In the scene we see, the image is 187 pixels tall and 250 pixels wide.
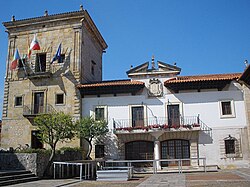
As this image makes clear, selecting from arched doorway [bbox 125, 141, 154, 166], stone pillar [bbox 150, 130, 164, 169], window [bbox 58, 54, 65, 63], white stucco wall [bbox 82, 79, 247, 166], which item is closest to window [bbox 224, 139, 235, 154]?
white stucco wall [bbox 82, 79, 247, 166]

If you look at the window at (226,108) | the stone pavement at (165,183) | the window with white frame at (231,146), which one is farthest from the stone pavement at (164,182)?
the window at (226,108)

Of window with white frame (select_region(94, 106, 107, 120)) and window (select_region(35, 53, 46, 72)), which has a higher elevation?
window (select_region(35, 53, 46, 72))

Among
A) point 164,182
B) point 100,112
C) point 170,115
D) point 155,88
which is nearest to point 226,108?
point 170,115

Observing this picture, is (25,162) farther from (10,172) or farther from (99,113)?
(99,113)

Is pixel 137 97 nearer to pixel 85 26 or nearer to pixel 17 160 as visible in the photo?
pixel 85 26

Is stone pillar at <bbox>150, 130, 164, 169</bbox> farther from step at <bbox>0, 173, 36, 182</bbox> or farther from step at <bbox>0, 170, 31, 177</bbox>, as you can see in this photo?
step at <bbox>0, 170, 31, 177</bbox>

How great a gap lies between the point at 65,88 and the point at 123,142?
6402 mm

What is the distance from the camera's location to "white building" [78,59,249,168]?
66.1 feet

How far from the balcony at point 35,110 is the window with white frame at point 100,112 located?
11.1 ft

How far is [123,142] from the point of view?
21281mm

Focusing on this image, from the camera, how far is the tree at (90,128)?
19.3 metres

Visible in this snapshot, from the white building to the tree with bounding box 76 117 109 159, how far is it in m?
1.24

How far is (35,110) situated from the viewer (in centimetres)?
2294

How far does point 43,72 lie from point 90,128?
22.7 ft
